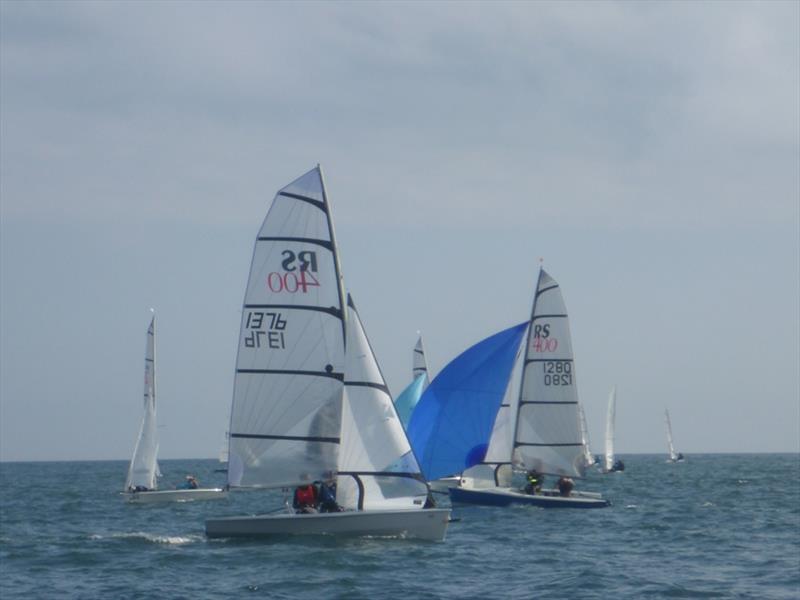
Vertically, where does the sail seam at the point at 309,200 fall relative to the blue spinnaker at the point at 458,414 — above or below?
above

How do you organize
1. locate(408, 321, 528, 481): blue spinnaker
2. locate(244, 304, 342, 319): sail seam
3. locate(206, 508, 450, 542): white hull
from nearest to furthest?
1. locate(206, 508, 450, 542): white hull
2. locate(244, 304, 342, 319): sail seam
3. locate(408, 321, 528, 481): blue spinnaker

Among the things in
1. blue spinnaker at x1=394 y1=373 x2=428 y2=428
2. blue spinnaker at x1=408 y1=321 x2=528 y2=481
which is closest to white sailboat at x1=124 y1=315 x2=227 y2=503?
blue spinnaker at x1=394 y1=373 x2=428 y2=428

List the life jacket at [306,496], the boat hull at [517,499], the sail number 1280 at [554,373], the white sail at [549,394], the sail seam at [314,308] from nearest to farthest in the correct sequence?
the life jacket at [306,496]
the sail seam at [314,308]
the boat hull at [517,499]
the white sail at [549,394]
the sail number 1280 at [554,373]

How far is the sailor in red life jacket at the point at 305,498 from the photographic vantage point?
25609mm

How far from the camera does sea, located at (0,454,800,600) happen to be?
66.3 ft

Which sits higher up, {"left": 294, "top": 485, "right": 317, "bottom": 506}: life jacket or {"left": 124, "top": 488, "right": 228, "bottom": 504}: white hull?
{"left": 124, "top": 488, "right": 228, "bottom": 504}: white hull

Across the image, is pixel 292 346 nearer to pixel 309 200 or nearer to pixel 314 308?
pixel 314 308

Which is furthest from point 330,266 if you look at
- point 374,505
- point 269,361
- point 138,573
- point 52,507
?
point 52,507

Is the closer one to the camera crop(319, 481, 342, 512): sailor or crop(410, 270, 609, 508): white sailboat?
crop(319, 481, 342, 512): sailor

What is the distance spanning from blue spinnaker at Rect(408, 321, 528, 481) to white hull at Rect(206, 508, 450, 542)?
12.8 metres

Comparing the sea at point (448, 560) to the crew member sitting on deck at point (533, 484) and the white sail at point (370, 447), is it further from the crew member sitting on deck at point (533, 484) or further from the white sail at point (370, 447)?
the white sail at point (370, 447)

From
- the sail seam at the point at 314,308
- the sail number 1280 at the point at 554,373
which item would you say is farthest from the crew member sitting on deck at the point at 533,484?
the sail seam at the point at 314,308

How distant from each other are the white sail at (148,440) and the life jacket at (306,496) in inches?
877

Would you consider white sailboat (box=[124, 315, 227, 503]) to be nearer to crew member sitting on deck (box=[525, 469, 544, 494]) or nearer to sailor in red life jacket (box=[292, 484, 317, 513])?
crew member sitting on deck (box=[525, 469, 544, 494])
